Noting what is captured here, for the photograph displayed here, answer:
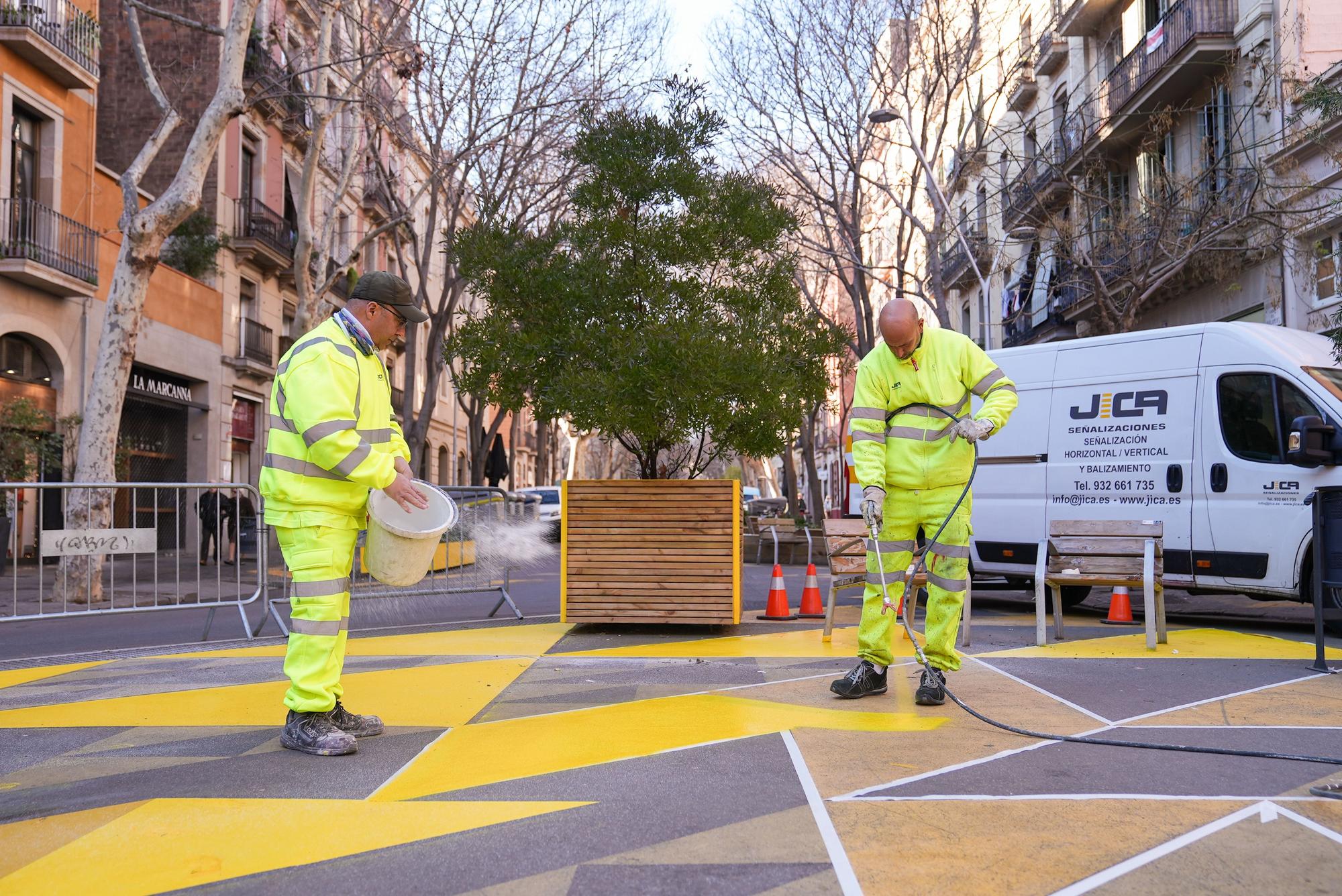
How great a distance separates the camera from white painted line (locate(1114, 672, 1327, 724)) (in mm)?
5391

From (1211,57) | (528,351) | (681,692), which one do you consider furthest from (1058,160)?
(681,692)

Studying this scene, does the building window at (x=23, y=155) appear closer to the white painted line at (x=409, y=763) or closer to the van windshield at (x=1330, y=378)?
the white painted line at (x=409, y=763)

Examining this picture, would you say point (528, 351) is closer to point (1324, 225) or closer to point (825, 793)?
point (825, 793)

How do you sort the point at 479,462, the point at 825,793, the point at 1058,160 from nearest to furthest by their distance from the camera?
the point at 825,793
the point at 1058,160
the point at 479,462

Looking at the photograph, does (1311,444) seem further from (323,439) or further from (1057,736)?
(323,439)

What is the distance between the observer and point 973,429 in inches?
219

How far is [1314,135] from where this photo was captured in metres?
14.2

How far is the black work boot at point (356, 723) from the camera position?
4930 mm

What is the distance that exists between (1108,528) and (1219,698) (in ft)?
10.1

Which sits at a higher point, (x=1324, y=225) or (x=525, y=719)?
(x=1324, y=225)

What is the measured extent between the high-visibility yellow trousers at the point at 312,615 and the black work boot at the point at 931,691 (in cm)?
277

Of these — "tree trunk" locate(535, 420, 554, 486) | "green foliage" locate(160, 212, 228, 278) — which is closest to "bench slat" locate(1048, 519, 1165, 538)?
"green foliage" locate(160, 212, 228, 278)

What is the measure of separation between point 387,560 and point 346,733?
0.73 m

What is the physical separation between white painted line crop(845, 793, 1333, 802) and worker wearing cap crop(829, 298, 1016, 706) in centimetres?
175
